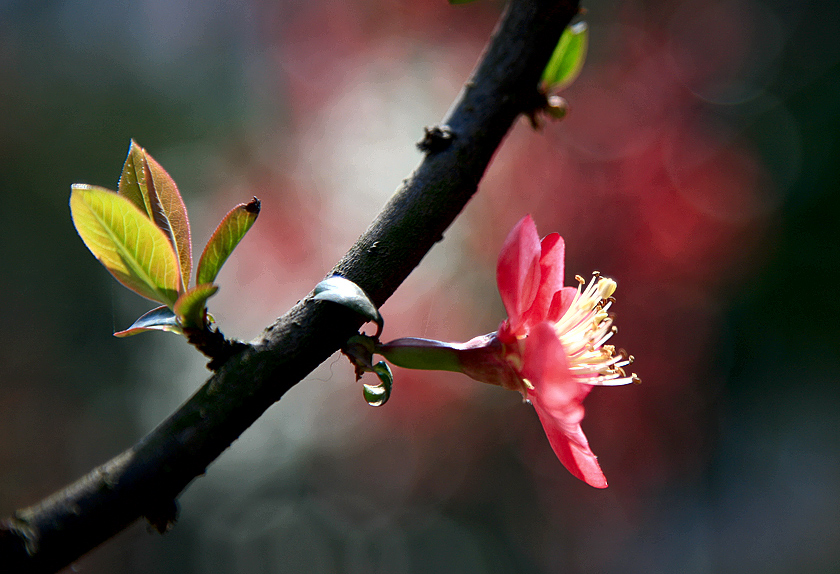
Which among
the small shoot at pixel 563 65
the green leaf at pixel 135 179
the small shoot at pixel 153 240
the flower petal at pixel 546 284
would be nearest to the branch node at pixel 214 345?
the small shoot at pixel 153 240

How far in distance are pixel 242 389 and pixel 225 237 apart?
0.35ft

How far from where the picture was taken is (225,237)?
0.36m

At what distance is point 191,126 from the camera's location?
131 inches

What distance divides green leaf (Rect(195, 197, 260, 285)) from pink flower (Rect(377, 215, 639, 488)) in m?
0.12

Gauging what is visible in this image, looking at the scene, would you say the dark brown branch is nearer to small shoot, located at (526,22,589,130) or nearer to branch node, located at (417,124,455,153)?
branch node, located at (417,124,455,153)

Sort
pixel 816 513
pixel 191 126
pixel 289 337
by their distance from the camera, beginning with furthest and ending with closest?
pixel 191 126 → pixel 816 513 → pixel 289 337

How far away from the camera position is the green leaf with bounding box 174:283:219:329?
33cm

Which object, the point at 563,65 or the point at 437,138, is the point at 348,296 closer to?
the point at 437,138

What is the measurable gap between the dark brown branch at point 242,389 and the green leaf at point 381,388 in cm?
3

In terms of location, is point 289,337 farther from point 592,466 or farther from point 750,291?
point 750,291

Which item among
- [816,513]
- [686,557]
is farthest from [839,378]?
[686,557]

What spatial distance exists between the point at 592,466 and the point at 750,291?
263cm

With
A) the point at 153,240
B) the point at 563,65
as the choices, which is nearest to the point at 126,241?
the point at 153,240

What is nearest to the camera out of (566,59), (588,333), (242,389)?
(242,389)
